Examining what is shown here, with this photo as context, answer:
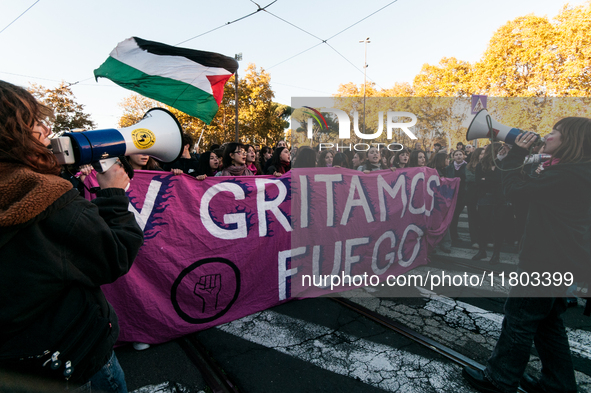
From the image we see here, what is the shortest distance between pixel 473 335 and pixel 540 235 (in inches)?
47.5

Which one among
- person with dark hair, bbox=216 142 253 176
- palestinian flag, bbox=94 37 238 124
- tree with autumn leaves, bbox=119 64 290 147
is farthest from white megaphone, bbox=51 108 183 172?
tree with autumn leaves, bbox=119 64 290 147

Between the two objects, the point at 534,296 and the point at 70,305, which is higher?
the point at 70,305

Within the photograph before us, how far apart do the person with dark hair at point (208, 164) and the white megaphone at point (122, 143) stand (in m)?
2.43

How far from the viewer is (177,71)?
Answer: 455 cm

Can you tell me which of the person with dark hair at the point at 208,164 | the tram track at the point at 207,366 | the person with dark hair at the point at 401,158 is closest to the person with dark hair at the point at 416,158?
the person with dark hair at the point at 401,158

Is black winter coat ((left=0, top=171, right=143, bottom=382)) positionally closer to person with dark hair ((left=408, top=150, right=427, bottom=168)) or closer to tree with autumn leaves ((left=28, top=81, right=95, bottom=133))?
person with dark hair ((left=408, top=150, right=427, bottom=168))

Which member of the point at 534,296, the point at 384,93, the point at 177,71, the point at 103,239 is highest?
the point at 384,93

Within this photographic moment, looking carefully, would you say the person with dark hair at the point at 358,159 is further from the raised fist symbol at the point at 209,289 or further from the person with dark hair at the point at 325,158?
the raised fist symbol at the point at 209,289

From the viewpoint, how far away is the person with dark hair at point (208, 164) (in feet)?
14.2

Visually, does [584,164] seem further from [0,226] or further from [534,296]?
[0,226]

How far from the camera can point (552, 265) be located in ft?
6.35

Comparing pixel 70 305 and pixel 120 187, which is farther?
pixel 120 187

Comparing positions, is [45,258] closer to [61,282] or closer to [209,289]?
[61,282]

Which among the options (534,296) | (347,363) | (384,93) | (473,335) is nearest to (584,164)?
(534,296)
